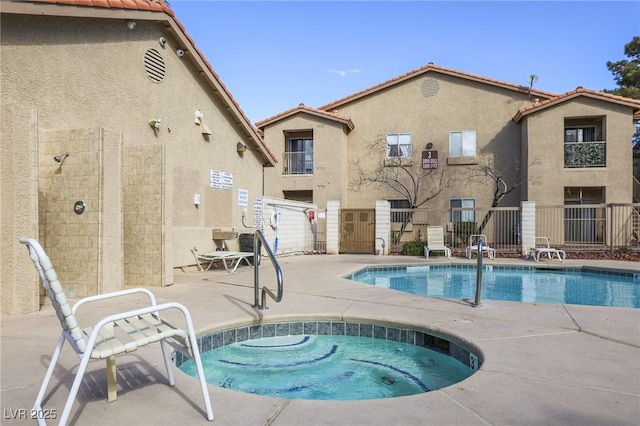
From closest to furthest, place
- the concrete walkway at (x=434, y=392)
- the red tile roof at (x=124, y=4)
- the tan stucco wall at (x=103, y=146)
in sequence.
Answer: the concrete walkway at (x=434, y=392)
the tan stucco wall at (x=103, y=146)
the red tile roof at (x=124, y=4)

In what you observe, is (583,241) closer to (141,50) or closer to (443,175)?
(443,175)

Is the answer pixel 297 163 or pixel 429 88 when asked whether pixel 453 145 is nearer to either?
pixel 429 88

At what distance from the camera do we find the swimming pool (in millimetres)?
3861

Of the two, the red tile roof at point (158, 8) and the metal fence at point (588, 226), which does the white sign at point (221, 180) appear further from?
the metal fence at point (588, 226)

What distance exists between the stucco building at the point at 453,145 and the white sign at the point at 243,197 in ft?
27.4

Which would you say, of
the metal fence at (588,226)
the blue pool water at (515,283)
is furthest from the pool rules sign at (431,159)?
the blue pool water at (515,283)

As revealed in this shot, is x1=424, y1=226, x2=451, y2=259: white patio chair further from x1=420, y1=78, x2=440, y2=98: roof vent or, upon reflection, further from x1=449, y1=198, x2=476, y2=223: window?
x1=420, y1=78, x2=440, y2=98: roof vent

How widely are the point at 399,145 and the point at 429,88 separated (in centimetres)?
329

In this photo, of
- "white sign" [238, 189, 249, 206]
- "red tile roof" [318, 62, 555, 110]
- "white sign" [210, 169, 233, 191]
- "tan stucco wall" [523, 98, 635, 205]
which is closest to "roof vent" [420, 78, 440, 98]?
"red tile roof" [318, 62, 555, 110]

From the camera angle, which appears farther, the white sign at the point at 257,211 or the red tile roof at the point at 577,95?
the red tile roof at the point at 577,95

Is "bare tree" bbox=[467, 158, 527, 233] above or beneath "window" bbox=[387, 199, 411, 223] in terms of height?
above

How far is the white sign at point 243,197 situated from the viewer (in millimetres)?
12641

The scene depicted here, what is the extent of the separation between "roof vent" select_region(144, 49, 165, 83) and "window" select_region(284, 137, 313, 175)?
41.9 feet

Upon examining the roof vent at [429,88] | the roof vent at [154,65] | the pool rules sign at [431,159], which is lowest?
the pool rules sign at [431,159]
